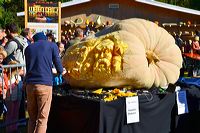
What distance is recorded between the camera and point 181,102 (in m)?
6.08

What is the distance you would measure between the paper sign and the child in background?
8.67 ft

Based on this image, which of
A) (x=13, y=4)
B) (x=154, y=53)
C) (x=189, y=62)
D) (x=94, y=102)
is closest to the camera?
(x=94, y=102)

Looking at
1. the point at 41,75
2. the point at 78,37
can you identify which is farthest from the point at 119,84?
the point at 78,37

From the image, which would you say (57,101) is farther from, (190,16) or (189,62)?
(190,16)

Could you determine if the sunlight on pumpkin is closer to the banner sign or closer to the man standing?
the man standing

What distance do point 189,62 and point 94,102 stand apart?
10926mm

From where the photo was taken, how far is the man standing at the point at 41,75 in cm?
577

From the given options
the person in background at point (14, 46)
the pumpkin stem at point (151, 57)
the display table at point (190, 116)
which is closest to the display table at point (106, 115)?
the display table at point (190, 116)

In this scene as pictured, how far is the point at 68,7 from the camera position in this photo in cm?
2006

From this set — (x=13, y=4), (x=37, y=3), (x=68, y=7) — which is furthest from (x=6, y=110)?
(x=13, y=4)

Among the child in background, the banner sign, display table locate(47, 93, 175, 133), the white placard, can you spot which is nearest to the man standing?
display table locate(47, 93, 175, 133)

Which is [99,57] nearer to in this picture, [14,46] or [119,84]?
[119,84]

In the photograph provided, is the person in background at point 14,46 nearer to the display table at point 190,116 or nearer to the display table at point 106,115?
the display table at point 106,115

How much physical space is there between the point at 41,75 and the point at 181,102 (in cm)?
198
